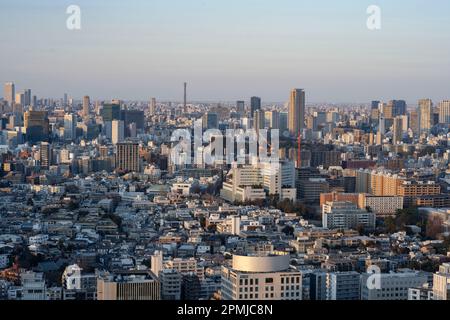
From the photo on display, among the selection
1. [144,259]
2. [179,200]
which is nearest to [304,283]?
[144,259]

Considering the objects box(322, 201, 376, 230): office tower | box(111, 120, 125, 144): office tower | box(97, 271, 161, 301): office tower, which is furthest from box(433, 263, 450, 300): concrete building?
box(111, 120, 125, 144): office tower

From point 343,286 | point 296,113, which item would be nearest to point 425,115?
point 296,113

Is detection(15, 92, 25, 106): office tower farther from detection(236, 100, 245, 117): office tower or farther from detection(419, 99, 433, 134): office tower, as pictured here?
detection(419, 99, 433, 134): office tower

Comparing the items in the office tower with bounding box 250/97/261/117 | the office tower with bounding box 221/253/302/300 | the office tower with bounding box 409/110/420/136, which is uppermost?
the office tower with bounding box 250/97/261/117

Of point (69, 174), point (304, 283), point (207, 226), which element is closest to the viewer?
point (304, 283)

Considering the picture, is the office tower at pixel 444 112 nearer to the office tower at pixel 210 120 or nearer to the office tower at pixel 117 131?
the office tower at pixel 210 120
